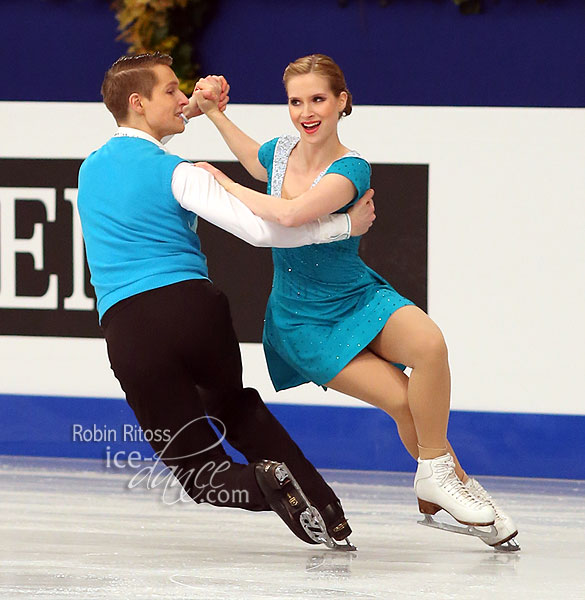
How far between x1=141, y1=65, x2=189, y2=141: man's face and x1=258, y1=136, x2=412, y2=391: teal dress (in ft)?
1.10

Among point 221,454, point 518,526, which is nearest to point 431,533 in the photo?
point 518,526

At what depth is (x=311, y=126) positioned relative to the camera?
3283 mm

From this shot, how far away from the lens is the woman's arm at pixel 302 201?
3.15m

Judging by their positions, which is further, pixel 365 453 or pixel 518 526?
pixel 365 453

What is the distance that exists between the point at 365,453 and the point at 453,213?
0.97 meters

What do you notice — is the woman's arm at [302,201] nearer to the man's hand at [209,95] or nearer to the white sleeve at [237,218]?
the white sleeve at [237,218]

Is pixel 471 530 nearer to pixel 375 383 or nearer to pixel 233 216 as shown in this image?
pixel 375 383

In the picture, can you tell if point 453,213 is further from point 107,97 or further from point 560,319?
point 107,97

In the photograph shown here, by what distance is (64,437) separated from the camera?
16.4 feet

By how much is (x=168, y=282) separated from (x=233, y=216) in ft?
0.77

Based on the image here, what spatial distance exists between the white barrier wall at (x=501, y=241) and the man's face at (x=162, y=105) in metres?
1.52

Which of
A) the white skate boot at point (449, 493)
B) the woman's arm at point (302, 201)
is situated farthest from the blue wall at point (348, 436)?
the woman's arm at point (302, 201)

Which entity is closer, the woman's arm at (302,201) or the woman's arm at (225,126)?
the woman's arm at (302,201)

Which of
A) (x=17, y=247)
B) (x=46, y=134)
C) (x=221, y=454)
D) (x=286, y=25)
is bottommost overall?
(x=221, y=454)
